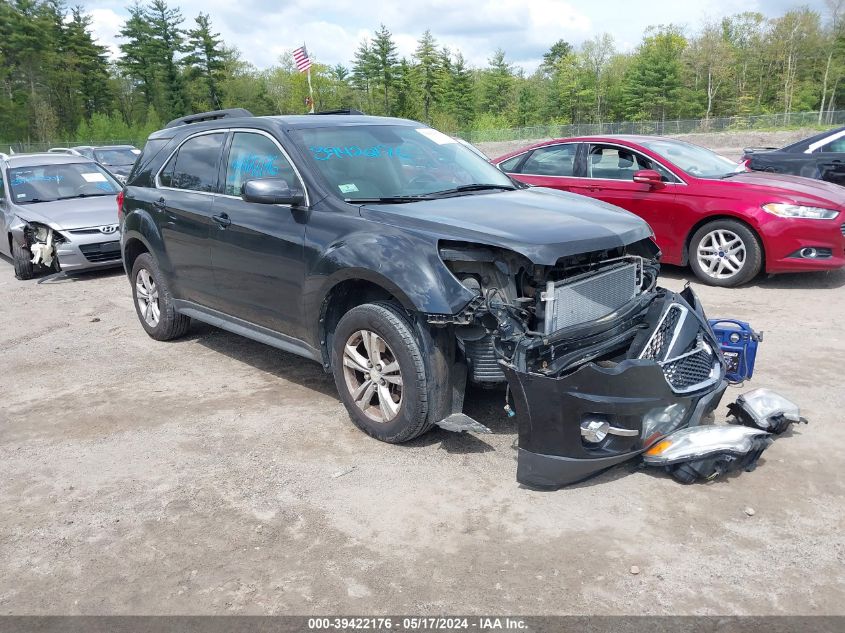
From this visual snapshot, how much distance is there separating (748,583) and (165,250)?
16.1 ft

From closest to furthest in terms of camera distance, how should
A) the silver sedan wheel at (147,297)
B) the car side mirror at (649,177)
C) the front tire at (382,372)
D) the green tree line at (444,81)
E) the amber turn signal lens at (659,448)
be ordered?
1. the amber turn signal lens at (659,448)
2. the front tire at (382,372)
3. the silver sedan wheel at (147,297)
4. the car side mirror at (649,177)
5. the green tree line at (444,81)

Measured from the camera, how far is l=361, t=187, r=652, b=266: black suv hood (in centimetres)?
377

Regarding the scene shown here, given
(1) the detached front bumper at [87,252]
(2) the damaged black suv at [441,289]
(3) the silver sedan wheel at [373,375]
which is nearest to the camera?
(2) the damaged black suv at [441,289]

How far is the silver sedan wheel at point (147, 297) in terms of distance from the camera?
21.4 ft

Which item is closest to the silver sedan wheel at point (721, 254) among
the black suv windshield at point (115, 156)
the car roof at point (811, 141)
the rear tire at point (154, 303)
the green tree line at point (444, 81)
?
the car roof at point (811, 141)

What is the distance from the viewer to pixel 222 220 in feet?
17.1

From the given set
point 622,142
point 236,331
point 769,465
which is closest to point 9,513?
point 236,331

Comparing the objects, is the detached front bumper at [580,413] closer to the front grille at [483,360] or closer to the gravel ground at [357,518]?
the gravel ground at [357,518]

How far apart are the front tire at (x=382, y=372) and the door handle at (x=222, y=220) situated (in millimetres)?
1384

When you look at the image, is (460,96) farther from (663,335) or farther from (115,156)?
(663,335)

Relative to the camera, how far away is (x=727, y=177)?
27.0ft

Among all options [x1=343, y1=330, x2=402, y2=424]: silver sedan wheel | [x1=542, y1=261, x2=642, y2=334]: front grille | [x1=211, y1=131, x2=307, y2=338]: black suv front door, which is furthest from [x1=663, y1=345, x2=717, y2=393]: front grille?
[x1=211, y1=131, x2=307, y2=338]: black suv front door

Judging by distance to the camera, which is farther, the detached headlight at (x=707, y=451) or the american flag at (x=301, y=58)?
the american flag at (x=301, y=58)

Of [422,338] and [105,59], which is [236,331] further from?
[105,59]
